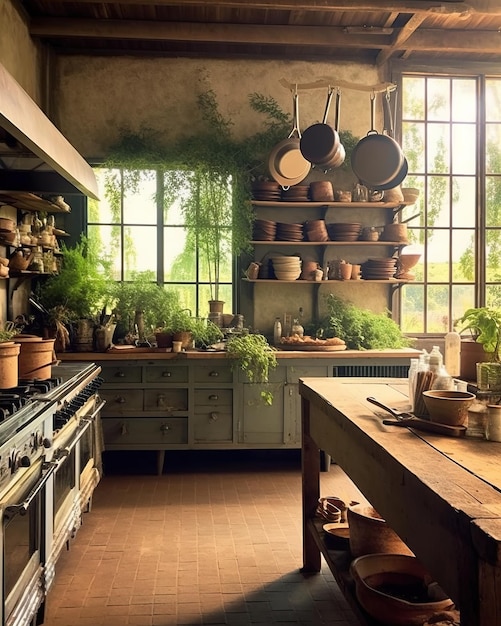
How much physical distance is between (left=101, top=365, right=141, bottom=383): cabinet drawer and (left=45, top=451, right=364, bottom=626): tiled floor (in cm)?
79

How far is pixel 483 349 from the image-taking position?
2840mm

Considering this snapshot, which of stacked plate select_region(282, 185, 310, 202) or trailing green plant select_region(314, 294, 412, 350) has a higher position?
stacked plate select_region(282, 185, 310, 202)

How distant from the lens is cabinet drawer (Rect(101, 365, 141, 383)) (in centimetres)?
501

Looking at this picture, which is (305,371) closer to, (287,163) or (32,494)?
(287,163)

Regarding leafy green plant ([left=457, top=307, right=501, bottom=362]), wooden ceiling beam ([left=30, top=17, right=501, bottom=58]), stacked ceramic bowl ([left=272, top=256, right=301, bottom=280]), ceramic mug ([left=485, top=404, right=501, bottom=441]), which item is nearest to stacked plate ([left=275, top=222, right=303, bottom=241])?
stacked ceramic bowl ([left=272, top=256, right=301, bottom=280])

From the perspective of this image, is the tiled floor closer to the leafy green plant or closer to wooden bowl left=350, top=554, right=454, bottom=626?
wooden bowl left=350, top=554, right=454, bottom=626

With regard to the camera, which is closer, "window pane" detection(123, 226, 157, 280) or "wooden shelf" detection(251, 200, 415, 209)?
"wooden shelf" detection(251, 200, 415, 209)

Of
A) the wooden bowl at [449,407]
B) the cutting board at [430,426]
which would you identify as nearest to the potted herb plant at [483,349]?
the wooden bowl at [449,407]

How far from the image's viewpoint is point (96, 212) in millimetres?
5883

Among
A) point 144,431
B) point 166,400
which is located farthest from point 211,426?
point 144,431

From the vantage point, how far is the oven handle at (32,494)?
6.87 ft

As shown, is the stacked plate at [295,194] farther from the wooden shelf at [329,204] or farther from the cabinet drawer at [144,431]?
the cabinet drawer at [144,431]

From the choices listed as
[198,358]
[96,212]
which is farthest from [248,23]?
[198,358]

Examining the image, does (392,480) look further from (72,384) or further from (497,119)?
(497,119)
